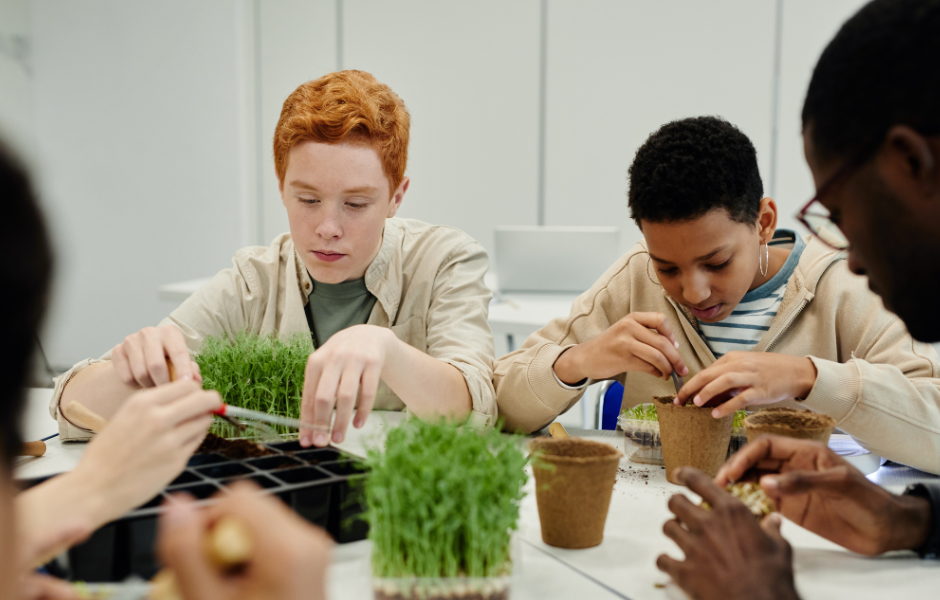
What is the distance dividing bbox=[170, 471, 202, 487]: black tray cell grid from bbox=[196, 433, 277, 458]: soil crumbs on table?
4.1 inches

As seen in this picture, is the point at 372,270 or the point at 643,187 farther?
the point at 372,270

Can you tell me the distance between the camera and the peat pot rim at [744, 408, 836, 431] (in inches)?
46.2

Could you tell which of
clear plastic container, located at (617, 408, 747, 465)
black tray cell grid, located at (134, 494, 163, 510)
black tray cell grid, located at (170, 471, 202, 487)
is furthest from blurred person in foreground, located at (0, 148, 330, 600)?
clear plastic container, located at (617, 408, 747, 465)

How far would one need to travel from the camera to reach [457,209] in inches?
207

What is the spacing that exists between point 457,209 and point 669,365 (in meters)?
3.95

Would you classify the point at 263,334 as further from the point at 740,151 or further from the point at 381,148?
the point at 740,151

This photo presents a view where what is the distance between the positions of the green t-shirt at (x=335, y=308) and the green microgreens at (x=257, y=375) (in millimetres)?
383

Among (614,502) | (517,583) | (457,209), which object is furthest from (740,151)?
(457,209)

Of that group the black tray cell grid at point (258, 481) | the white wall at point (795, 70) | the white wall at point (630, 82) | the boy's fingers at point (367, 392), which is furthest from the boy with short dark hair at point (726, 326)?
the white wall at point (630, 82)

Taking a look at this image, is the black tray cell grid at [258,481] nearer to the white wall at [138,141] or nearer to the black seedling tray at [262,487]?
the black seedling tray at [262,487]

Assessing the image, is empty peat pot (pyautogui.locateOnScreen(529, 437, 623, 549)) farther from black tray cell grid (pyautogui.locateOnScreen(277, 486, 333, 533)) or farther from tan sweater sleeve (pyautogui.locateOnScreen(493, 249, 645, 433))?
tan sweater sleeve (pyautogui.locateOnScreen(493, 249, 645, 433))

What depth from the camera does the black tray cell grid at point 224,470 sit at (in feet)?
3.47

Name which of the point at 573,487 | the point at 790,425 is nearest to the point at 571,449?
the point at 573,487

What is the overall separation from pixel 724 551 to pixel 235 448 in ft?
2.59
